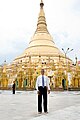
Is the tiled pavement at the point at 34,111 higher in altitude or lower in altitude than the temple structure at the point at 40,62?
lower

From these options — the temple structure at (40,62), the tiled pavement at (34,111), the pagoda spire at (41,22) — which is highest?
the pagoda spire at (41,22)

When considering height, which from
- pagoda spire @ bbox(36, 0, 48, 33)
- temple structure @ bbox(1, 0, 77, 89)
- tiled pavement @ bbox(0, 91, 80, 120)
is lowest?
tiled pavement @ bbox(0, 91, 80, 120)

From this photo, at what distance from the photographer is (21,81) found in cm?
4228

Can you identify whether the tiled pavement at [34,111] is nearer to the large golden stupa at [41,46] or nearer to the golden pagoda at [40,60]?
the golden pagoda at [40,60]

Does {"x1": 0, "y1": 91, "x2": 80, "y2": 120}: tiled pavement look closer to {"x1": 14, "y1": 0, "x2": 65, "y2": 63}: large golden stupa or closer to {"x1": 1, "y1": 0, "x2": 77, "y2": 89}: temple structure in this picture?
{"x1": 1, "y1": 0, "x2": 77, "y2": 89}: temple structure

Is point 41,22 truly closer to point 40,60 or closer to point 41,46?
point 41,46

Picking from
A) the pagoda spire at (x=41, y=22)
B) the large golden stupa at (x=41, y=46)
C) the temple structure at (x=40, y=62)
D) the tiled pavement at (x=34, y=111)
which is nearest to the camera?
the tiled pavement at (x=34, y=111)

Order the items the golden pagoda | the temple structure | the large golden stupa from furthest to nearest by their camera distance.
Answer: the large golden stupa, the golden pagoda, the temple structure

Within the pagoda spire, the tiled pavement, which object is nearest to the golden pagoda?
the pagoda spire

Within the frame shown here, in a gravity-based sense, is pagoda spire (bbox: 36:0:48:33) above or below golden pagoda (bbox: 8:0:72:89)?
above

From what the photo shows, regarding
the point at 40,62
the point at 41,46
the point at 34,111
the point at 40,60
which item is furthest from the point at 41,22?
the point at 34,111

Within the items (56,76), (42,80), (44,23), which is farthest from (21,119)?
(44,23)

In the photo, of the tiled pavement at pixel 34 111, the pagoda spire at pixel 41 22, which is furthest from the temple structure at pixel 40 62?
the tiled pavement at pixel 34 111

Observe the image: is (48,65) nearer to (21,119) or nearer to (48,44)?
(48,44)
